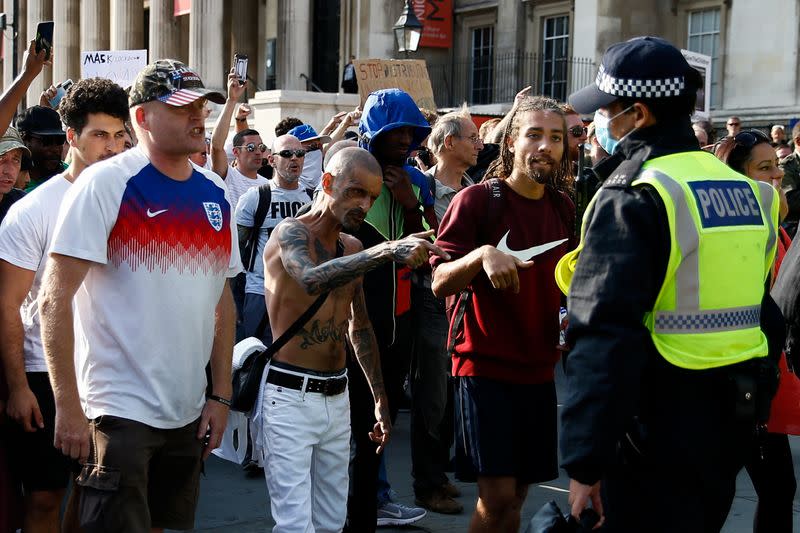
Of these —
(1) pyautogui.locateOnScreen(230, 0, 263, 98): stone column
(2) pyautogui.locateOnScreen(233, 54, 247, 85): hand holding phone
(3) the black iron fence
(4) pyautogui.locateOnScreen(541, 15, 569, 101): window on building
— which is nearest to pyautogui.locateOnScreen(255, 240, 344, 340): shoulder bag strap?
(2) pyautogui.locateOnScreen(233, 54, 247, 85): hand holding phone

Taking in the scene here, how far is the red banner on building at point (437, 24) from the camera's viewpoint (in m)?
31.8

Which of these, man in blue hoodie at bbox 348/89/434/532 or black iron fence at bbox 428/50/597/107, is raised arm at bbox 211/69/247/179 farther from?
black iron fence at bbox 428/50/597/107

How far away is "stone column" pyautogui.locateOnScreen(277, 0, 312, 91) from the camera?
33031mm

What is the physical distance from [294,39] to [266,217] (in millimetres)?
25368

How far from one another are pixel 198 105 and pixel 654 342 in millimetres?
1849

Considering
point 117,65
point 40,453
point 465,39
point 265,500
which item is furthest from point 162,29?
point 40,453

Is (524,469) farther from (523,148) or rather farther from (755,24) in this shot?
(755,24)

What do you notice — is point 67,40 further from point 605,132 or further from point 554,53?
point 605,132

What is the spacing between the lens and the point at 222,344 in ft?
15.3

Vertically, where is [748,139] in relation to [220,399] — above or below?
above

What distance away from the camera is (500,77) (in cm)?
3058

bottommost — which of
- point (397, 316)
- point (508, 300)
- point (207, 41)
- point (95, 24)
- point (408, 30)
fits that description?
point (397, 316)

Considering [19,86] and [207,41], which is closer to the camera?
[19,86]

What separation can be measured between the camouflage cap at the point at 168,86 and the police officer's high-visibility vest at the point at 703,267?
1.51m
